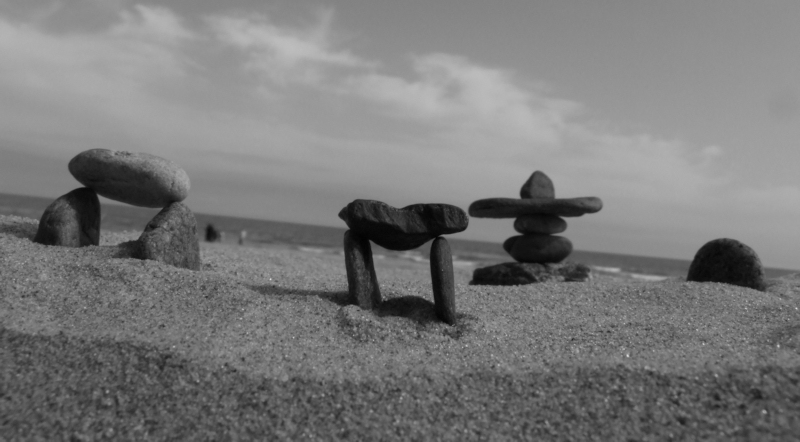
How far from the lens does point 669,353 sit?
14.1 ft

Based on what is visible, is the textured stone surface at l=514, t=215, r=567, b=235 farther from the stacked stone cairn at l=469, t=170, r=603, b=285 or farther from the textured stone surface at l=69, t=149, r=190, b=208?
the textured stone surface at l=69, t=149, r=190, b=208

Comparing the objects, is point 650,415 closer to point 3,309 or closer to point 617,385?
point 617,385

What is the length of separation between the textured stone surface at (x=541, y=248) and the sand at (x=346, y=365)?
4069 millimetres

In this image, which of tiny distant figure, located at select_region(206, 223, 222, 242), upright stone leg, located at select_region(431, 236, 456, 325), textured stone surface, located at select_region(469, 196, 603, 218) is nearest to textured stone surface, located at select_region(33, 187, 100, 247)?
upright stone leg, located at select_region(431, 236, 456, 325)

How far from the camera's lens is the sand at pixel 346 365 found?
3.26m

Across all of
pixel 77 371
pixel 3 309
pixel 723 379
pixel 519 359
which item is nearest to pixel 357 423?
pixel 519 359

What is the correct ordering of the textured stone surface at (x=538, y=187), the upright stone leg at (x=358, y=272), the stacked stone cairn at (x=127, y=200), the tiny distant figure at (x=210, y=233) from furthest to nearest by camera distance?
the tiny distant figure at (x=210, y=233) < the textured stone surface at (x=538, y=187) < the stacked stone cairn at (x=127, y=200) < the upright stone leg at (x=358, y=272)

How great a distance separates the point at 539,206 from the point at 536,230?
0.56 meters

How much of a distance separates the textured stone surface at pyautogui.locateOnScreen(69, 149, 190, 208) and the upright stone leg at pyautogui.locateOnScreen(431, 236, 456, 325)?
387cm

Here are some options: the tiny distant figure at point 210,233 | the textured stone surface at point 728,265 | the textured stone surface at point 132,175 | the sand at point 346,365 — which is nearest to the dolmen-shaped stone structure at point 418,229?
the sand at point 346,365

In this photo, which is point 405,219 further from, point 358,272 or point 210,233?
point 210,233

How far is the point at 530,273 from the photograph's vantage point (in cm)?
972

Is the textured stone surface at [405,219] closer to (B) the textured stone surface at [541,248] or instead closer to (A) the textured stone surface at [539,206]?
(A) the textured stone surface at [539,206]

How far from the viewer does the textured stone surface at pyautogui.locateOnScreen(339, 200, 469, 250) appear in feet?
16.9
